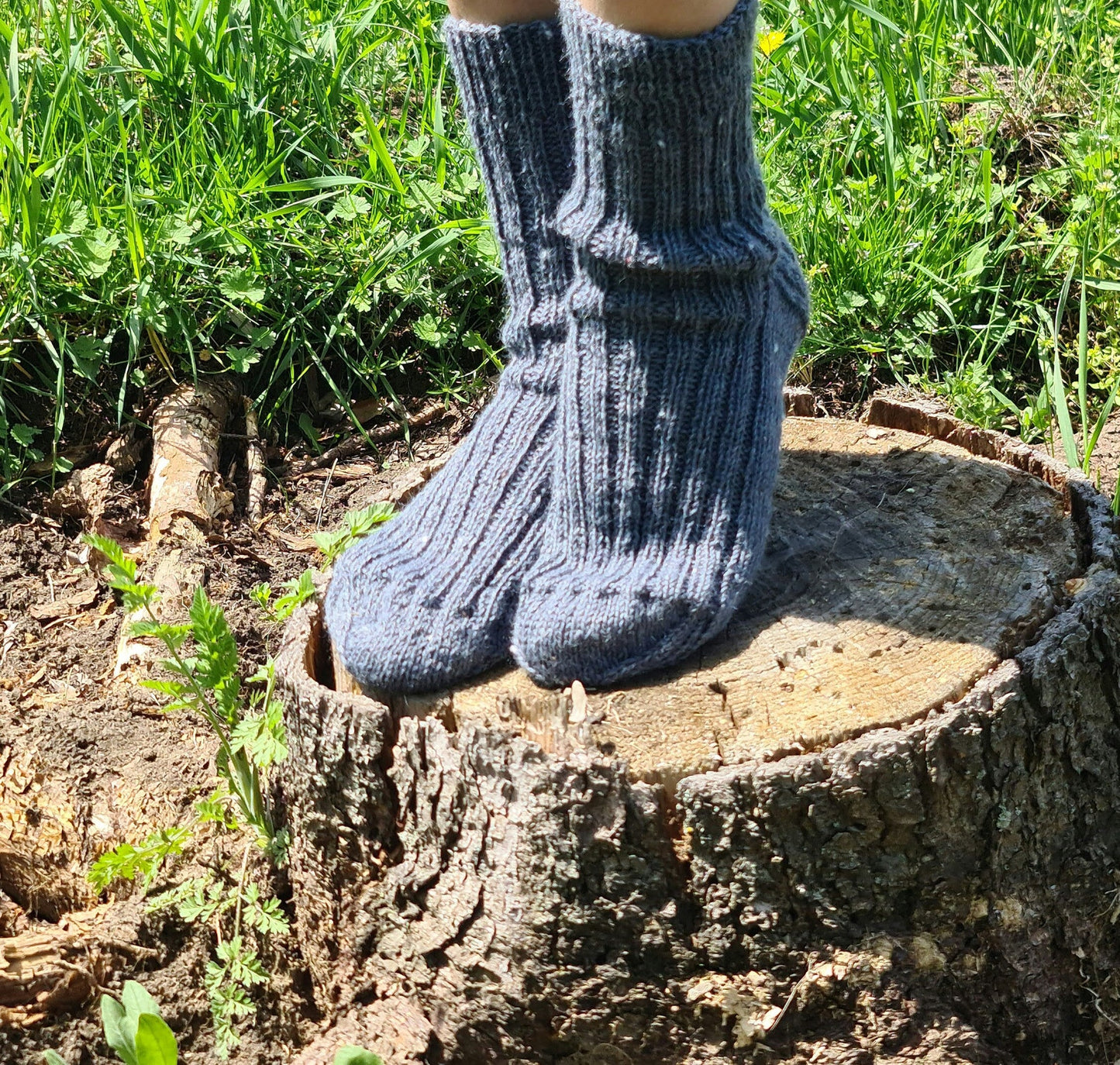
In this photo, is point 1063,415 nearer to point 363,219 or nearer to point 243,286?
point 363,219

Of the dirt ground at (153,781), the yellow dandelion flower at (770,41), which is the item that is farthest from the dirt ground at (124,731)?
the yellow dandelion flower at (770,41)

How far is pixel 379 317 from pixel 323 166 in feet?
1.07

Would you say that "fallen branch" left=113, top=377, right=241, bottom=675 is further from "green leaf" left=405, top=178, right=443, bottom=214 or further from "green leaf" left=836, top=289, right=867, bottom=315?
"green leaf" left=836, top=289, right=867, bottom=315

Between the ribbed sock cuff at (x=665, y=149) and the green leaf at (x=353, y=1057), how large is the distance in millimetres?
725

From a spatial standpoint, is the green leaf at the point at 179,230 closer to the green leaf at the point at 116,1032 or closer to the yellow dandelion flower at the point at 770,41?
the yellow dandelion flower at the point at 770,41

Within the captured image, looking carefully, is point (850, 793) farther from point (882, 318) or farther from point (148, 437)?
point (148, 437)

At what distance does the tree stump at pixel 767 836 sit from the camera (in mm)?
1088

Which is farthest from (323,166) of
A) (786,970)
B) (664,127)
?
(786,970)

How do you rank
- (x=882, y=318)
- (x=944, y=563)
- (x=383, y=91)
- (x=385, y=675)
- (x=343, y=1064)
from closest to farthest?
(x=343, y=1064) → (x=385, y=675) → (x=944, y=563) → (x=882, y=318) → (x=383, y=91)

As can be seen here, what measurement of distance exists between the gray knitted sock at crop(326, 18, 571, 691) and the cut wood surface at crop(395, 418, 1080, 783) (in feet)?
0.19

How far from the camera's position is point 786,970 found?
3.69 feet

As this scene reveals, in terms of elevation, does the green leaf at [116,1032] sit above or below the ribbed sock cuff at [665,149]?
below

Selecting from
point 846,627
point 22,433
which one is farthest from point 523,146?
point 22,433

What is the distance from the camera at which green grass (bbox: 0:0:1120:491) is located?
205cm
